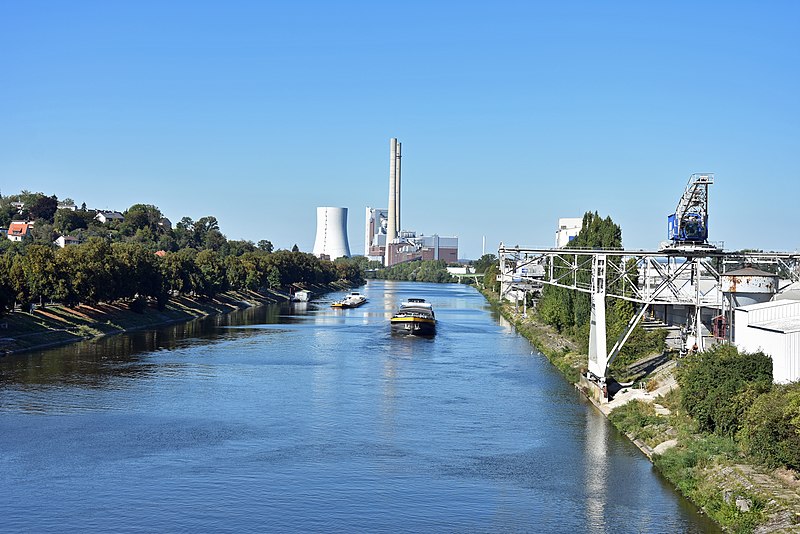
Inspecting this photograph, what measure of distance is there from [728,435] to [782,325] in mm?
3136

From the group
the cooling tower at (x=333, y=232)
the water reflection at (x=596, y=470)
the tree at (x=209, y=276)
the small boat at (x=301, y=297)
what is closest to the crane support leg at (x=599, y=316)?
the water reflection at (x=596, y=470)

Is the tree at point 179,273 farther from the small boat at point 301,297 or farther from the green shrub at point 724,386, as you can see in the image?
the green shrub at point 724,386

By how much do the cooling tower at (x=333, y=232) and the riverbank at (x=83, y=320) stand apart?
124 m

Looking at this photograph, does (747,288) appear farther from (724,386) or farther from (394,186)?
(394,186)

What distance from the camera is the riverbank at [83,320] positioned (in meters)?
35.8

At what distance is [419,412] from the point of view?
24.3 metres

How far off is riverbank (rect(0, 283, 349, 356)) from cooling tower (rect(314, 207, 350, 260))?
124255mm

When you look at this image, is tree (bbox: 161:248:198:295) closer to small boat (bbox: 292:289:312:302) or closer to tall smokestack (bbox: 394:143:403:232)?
small boat (bbox: 292:289:312:302)

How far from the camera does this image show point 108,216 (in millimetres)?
105188

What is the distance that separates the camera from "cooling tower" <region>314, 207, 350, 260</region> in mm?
189500

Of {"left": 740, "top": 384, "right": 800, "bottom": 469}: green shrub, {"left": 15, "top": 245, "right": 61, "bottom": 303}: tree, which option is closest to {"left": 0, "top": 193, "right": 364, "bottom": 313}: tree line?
{"left": 15, "top": 245, "right": 61, "bottom": 303}: tree

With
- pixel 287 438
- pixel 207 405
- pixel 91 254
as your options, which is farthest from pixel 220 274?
pixel 287 438

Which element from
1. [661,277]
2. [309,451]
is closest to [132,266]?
[661,277]

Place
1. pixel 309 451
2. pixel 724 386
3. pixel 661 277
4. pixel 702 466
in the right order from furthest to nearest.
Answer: pixel 661 277, pixel 309 451, pixel 724 386, pixel 702 466
